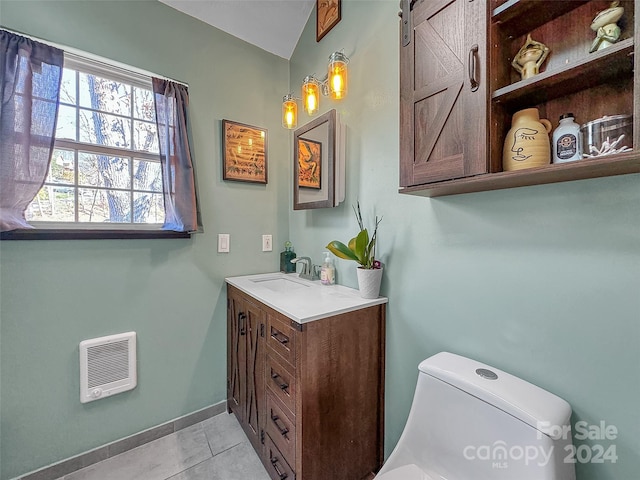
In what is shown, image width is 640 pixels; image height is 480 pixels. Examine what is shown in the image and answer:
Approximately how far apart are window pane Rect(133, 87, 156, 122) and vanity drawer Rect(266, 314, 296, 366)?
1.50m

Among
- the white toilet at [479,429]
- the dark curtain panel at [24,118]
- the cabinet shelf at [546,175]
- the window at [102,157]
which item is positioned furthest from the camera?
the window at [102,157]

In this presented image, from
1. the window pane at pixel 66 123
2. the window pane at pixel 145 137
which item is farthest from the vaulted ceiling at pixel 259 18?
the window pane at pixel 66 123

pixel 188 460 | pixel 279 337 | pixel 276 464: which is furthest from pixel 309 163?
pixel 188 460

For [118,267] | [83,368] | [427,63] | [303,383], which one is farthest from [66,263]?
[427,63]

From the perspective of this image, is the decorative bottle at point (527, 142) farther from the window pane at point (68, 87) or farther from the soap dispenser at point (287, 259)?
the window pane at point (68, 87)

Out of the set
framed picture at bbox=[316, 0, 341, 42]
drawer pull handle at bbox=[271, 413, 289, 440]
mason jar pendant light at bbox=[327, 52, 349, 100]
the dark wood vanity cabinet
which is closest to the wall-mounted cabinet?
mason jar pendant light at bbox=[327, 52, 349, 100]

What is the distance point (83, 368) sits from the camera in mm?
1455

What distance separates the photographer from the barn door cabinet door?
1.45 metres

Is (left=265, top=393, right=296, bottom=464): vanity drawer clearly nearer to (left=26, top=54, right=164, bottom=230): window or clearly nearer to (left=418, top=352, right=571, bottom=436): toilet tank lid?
(left=418, top=352, right=571, bottom=436): toilet tank lid

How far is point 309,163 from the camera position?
187cm

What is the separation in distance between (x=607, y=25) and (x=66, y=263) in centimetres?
234

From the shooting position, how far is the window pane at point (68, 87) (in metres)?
1.46

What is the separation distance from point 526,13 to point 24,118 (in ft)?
6.96

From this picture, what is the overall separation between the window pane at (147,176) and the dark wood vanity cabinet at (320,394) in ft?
3.45
